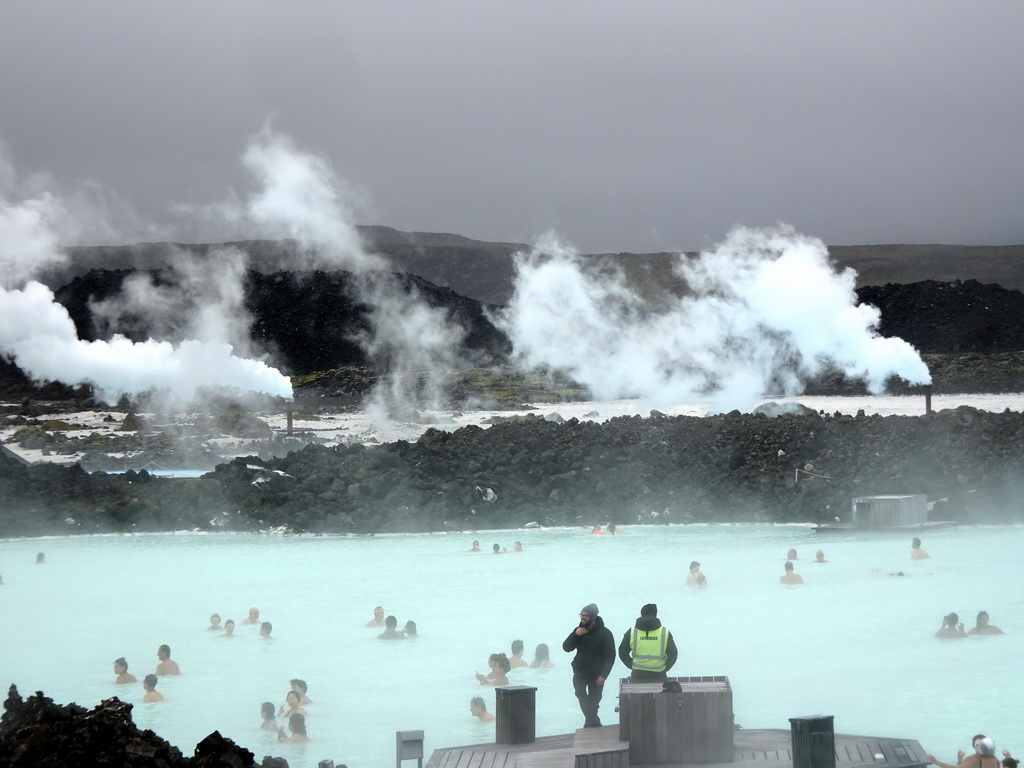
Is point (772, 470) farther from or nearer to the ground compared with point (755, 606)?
farther from the ground

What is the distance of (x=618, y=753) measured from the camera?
8.71 m

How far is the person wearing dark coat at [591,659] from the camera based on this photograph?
34.6 feet

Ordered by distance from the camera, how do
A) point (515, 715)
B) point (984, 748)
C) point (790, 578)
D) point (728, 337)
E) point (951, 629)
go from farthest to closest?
point (728, 337)
point (790, 578)
point (951, 629)
point (515, 715)
point (984, 748)

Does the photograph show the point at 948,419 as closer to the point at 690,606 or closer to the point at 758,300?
the point at 690,606

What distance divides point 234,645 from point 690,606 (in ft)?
23.8

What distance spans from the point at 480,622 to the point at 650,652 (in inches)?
416

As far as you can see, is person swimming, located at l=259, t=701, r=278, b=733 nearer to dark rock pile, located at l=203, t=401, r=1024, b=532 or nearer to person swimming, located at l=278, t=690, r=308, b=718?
person swimming, located at l=278, t=690, r=308, b=718

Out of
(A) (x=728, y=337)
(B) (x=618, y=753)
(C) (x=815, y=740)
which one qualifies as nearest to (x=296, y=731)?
(B) (x=618, y=753)

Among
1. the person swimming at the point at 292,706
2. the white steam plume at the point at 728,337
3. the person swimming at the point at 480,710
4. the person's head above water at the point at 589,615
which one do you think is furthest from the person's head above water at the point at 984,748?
the white steam plume at the point at 728,337

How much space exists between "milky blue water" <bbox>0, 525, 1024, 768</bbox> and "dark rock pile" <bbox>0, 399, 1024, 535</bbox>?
106 centimetres

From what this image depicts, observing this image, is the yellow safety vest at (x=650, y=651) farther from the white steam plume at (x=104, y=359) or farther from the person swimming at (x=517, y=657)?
the white steam plume at (x=104, y=359)

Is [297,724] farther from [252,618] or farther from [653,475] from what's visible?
[653,475]

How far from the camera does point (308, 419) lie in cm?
5591

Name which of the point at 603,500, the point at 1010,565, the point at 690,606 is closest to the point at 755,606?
the point at 690,606
